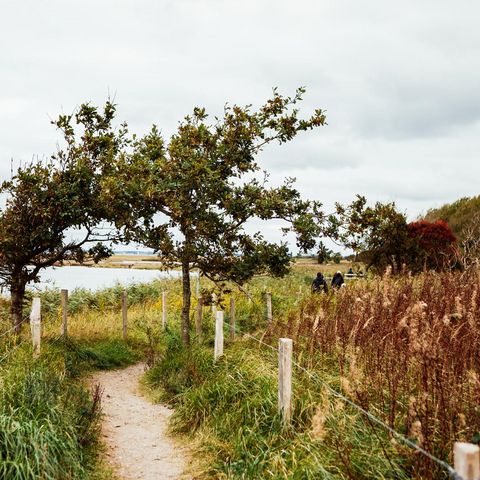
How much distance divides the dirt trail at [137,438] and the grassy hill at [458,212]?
22685 millimetres

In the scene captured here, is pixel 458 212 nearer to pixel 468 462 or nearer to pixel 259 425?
pixel 259 425

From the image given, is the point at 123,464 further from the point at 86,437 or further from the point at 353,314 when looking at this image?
the point at 353,314

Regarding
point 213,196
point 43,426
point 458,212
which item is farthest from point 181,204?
point 458,212

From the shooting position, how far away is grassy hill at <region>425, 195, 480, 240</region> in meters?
30.1

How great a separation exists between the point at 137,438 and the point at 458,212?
94.5 ft

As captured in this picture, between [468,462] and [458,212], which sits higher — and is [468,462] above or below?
below

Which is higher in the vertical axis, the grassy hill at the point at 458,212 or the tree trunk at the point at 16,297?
the grassy hill at the point at 458,212

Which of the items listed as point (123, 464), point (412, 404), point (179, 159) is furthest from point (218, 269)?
point (412, 404)

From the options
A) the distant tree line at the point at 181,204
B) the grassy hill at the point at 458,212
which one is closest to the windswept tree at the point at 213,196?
the distant tree line at the point at 181,204

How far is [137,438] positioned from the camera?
25.8ft

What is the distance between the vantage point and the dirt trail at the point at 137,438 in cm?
664

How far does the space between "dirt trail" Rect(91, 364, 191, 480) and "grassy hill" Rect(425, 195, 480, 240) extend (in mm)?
22685

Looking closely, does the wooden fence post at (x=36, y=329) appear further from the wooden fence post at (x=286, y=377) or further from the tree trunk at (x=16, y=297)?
the wooden fence post at (x=286, y=377)

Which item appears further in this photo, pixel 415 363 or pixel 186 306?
pixel 186 306
